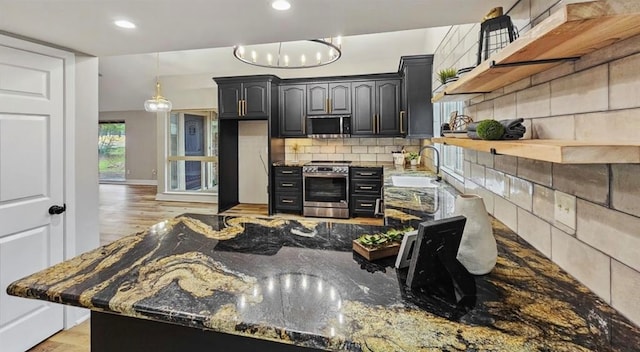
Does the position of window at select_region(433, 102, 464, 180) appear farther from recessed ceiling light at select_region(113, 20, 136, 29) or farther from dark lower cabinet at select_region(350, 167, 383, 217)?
recessed ceiling light at select_region(113, 20, 136, 29)

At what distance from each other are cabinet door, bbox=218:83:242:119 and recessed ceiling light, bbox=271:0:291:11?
4172 mm

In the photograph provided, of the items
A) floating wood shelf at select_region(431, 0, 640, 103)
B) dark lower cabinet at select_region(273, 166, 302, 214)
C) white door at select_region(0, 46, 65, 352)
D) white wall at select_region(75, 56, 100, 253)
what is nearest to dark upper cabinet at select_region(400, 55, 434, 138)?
dark lower cabinet at select_region(273, 166, 302, 214)

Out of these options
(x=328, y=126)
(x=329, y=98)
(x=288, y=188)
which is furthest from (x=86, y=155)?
(x=329, y=98)

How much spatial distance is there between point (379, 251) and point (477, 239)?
13.3 inches

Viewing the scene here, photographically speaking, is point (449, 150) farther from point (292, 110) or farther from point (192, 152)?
point (192, 152)

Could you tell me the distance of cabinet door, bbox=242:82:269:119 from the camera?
5.52 m

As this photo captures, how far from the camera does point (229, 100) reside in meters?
5.68

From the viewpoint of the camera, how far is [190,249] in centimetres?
129

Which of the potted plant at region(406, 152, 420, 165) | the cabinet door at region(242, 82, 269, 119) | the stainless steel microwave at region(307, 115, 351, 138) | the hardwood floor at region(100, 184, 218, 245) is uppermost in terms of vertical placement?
the cabinet door at region(242, 82, 269, 119)

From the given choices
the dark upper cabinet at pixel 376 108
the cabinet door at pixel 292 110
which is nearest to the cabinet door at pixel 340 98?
the dark upper cabinet at pixel 376 108

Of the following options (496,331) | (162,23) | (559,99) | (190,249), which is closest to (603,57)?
(559,99)

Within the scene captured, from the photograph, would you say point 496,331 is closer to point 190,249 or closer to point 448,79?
point 190,249

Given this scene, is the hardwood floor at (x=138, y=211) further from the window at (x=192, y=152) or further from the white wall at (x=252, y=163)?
the window at (x=192, y=152)

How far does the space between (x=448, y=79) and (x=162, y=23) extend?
5.65ft
